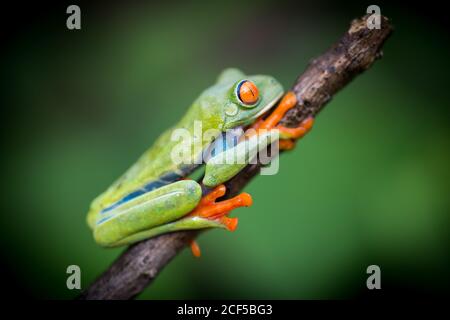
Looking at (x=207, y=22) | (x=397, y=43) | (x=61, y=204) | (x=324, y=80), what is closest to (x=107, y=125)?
(x=61, y=204)

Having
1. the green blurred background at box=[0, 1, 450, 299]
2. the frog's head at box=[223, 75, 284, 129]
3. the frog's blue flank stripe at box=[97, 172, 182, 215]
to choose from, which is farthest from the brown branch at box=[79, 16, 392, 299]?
the green blurred background at box=[0, 1, 450, 299]

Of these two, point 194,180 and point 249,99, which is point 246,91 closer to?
point 249,99

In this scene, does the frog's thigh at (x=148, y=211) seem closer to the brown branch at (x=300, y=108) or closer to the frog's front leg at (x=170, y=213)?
the frog's front leg at (x=170, y=213)

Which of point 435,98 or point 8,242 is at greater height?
point 435,98

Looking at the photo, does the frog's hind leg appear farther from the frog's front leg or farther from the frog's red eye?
the frog's front leg
